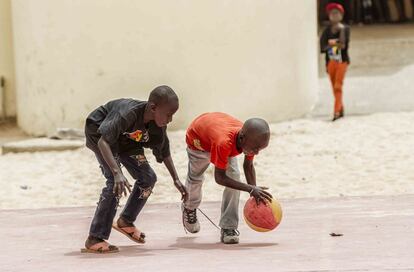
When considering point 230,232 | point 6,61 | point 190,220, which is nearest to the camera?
point 230,232

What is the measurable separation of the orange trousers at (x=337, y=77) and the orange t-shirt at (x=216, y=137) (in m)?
8.17

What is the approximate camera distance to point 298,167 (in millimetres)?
14391

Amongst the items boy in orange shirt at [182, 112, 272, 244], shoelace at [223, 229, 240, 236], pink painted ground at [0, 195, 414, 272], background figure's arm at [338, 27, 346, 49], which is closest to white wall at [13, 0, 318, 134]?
background figure's arm at [338, 27, 346, 49]

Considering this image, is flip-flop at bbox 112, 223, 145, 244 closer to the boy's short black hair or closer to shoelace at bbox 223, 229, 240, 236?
shoelace at bbox 223, 229, 240, 236

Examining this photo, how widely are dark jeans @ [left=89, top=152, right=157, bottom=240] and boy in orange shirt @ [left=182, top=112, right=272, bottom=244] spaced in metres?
0.40

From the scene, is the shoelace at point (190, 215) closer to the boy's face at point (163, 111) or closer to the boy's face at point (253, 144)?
the boy's face at point (253, 144)

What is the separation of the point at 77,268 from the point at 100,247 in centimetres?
65

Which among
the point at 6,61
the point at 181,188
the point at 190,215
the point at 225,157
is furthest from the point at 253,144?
the point at 6,61

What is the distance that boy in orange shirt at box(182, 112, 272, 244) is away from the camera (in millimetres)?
8531

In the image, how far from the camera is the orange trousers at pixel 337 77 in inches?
674

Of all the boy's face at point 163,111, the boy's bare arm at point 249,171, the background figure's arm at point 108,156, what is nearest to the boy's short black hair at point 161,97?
the boy's face at point 163,111

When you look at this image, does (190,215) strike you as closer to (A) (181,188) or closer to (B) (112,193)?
(A) (181,188)

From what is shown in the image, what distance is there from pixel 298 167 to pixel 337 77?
307 centimetres

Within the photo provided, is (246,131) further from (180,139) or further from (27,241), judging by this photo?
(180,139)
